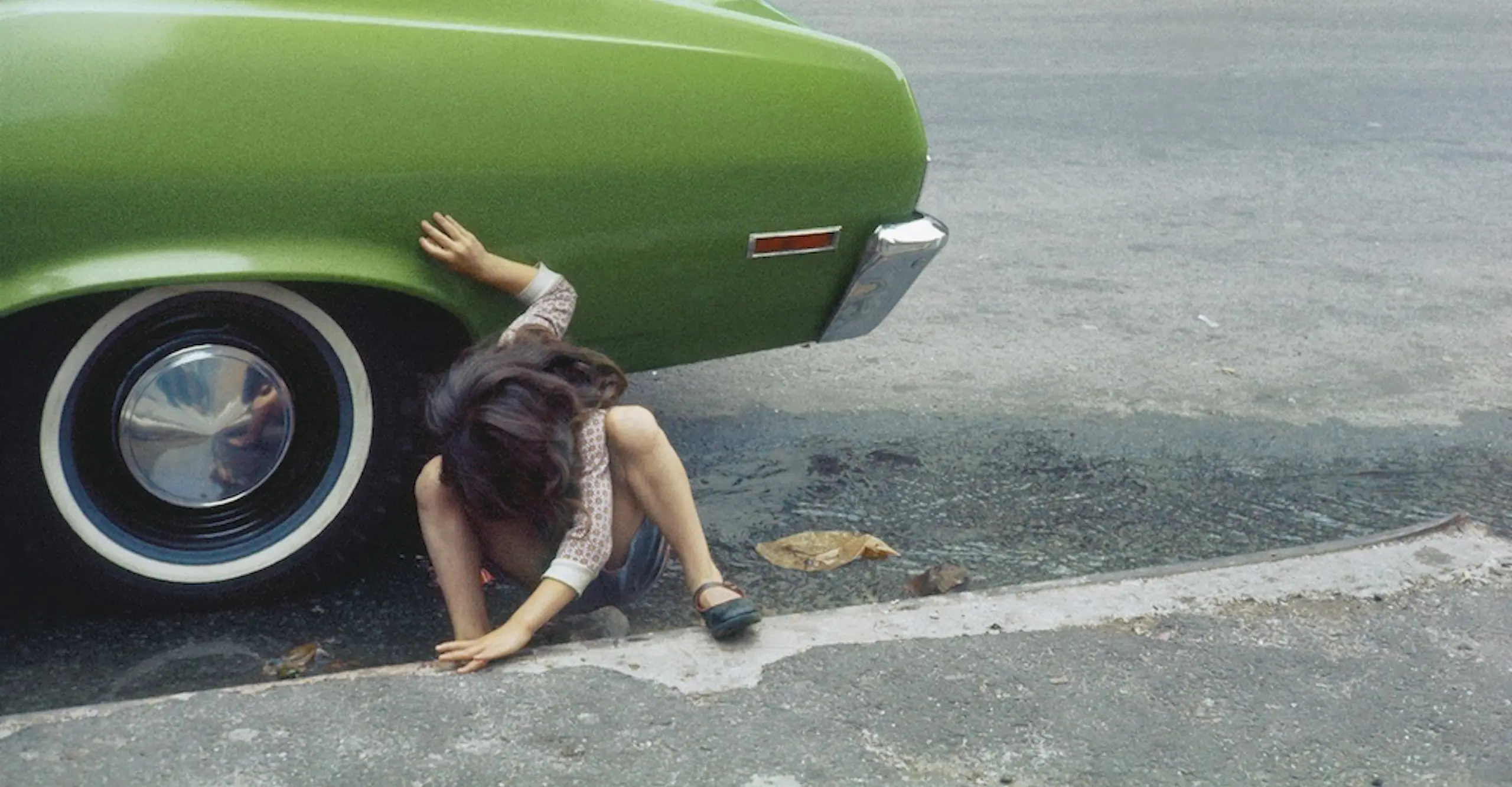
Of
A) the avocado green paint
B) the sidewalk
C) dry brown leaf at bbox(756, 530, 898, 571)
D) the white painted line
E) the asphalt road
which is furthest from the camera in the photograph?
dry brown leaf at bbox(756, 530, 898, 571)

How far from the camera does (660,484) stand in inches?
120

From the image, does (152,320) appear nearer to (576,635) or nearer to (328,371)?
(328,371)

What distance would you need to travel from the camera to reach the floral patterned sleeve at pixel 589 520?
115 inches

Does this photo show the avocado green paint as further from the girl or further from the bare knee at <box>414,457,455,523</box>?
the bare knee at <box>414,457,455,523</box>

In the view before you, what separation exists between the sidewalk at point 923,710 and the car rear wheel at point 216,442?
0.48 meters

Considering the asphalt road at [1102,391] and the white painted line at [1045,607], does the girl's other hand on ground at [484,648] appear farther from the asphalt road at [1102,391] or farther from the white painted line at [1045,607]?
the asphalt road at [1102,391]

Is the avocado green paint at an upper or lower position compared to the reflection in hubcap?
upper

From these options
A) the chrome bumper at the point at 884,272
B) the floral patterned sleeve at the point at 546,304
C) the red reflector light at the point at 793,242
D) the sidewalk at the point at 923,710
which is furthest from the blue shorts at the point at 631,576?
the chrome bumper at the point at 884,272

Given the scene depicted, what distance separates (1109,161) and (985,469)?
3698 mm

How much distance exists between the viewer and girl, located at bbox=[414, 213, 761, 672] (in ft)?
9.41

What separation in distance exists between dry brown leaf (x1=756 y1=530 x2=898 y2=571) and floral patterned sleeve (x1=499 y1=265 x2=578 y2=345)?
0.73m

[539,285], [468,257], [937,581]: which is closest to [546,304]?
[539,285]

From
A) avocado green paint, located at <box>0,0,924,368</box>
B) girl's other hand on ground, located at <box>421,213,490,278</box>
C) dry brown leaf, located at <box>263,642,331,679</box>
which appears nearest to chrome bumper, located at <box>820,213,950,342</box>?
avocado green paint, located at <box>0,0,924,368</box>

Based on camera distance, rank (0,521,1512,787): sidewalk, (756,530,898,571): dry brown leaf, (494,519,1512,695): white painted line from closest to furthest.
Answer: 1. (0,521,1512,787): sidewalk
2. (494,519,1512,695): white painted line
3. (756,530,898,571): dry brown leaf
